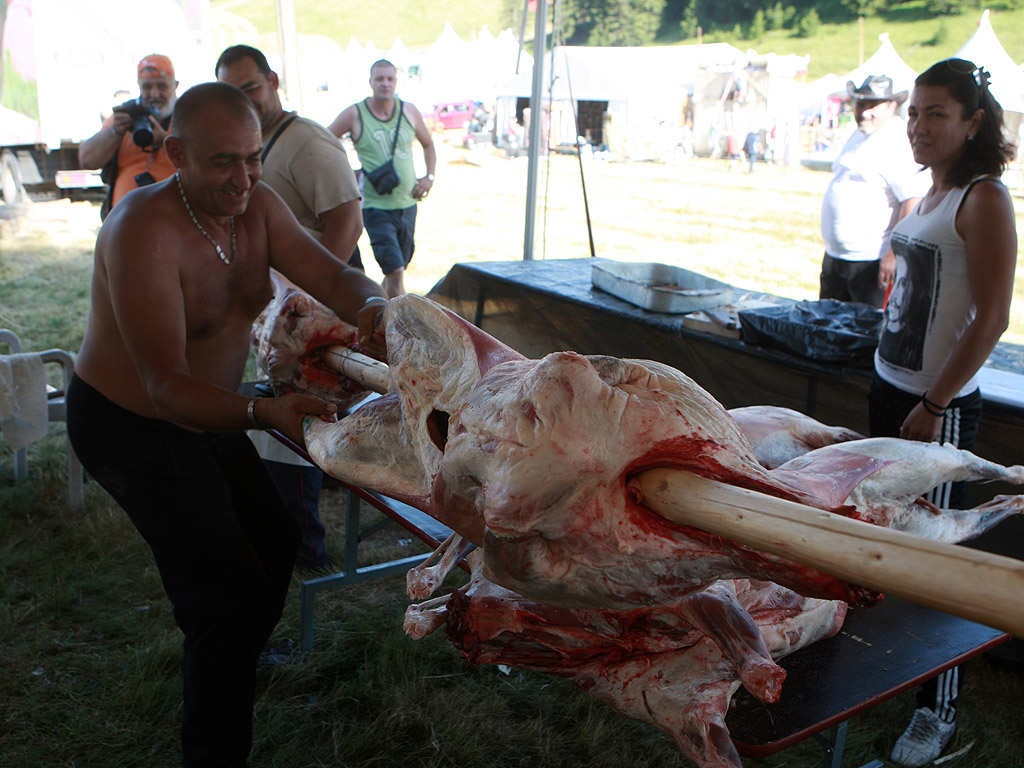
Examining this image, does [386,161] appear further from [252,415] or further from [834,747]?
[834,747]

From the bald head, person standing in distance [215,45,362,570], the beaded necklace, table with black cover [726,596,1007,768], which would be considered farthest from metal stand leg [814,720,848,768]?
person standing in distance [215,45,362,570]

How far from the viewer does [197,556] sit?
2197mm

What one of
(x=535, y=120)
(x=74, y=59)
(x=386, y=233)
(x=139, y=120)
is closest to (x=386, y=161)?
(x=386, y=233)

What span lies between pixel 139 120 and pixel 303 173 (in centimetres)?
130

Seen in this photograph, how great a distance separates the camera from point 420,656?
314 cm

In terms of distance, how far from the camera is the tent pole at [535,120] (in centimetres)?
570

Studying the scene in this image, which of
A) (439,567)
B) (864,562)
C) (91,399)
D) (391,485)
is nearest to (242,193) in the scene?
(91,399)

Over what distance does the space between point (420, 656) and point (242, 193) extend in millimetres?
1848

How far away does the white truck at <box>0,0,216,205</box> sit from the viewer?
10359 millimetres

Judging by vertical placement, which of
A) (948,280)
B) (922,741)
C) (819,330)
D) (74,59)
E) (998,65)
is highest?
(998,65)

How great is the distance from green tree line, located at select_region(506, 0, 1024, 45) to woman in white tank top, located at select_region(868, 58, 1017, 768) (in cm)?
4762

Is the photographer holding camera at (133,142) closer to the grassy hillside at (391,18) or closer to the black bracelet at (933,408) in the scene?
the black bracelet at (933,408)

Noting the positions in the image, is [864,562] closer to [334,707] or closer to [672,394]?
[672,394]

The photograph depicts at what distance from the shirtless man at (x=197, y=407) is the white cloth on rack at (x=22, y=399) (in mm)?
1692
